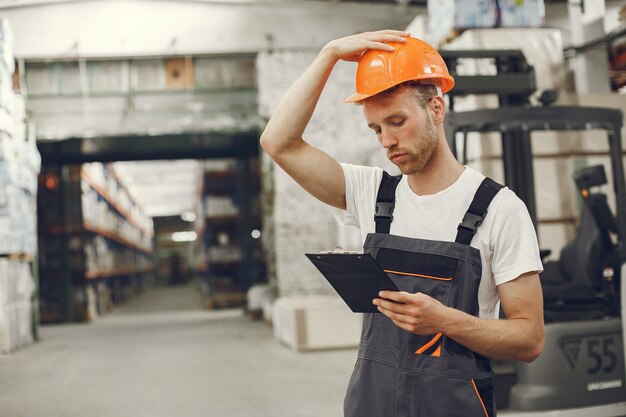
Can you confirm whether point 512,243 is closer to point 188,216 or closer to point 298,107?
point 298,107

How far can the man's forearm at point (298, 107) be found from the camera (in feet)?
5.17

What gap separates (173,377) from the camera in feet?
20.6

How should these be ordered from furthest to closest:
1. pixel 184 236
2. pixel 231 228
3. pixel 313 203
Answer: pixel 184 236, pixel 231 228, pixel 313 203

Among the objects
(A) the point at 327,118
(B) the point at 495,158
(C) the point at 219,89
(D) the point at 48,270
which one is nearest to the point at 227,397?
(B) the point at 495,158

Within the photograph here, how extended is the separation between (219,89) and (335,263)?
30.7ft

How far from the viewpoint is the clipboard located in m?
1.30

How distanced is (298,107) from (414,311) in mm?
573

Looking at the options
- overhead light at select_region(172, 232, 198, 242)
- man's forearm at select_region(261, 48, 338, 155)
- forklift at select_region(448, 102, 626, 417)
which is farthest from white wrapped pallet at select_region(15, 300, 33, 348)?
overhead light at select_region(172, 232, 198, 242)

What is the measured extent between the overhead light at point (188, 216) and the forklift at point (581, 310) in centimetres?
3180

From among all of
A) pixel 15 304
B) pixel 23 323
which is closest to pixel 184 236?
pixel 23 323

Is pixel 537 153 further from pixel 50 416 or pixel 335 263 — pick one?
pixel 335 263

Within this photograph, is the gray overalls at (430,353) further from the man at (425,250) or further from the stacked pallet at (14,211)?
the stacked pallet at (14,211)

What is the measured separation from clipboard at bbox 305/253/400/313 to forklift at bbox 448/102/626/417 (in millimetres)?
2520

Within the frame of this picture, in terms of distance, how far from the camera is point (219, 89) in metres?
10.4
